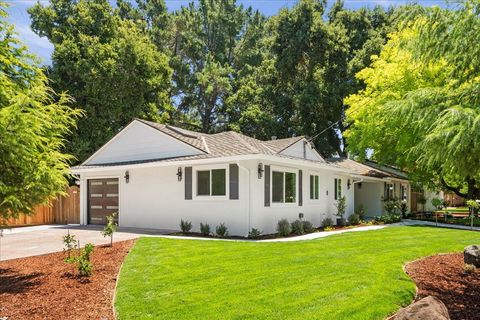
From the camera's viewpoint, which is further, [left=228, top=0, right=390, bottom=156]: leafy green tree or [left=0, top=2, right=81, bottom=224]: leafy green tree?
[left=228, top=0, right=390, bottom=156]: leafy green tree

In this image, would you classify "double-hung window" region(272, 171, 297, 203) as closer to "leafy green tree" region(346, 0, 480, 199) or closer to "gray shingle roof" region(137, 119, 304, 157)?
"gray shingle roof" region(137, 119, 304, 157)

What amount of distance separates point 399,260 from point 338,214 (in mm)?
9875

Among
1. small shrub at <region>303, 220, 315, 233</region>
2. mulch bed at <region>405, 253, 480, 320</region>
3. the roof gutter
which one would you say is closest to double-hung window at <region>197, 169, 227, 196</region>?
the roof gutter

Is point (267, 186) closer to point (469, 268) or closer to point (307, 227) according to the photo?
point (307, 227)

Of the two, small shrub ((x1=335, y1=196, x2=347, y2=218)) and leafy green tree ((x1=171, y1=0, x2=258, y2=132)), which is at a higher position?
leafy green tree ((x1=171, y1=0, x2=258, y2=132))

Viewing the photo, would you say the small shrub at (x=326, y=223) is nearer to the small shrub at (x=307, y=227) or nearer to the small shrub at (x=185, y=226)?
the small shrub at (x=307, y=227)

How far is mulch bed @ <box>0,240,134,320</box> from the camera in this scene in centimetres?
581

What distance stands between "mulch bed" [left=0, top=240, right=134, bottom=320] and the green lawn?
29 centimetres

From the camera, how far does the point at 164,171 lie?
16031 mm

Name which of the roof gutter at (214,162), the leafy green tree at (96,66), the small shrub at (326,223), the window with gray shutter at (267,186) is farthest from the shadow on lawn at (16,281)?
the leafy green tree at (96,66)

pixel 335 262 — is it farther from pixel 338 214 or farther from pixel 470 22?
pixel 338 214

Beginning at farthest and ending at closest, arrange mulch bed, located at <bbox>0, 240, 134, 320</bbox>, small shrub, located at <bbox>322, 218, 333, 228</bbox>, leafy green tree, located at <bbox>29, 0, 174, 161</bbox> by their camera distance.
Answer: leafy green tree, located at <bbox>29, 0, 174, 161</bbox>, small shrub, located at <bbox>322, 218, 333, 228</bbox>, mulch bed, located at <bbox>0, 240, 134, 320</bbox>

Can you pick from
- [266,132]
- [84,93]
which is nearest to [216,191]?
[84,93]

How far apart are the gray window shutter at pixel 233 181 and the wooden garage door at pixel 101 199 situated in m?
6.27
